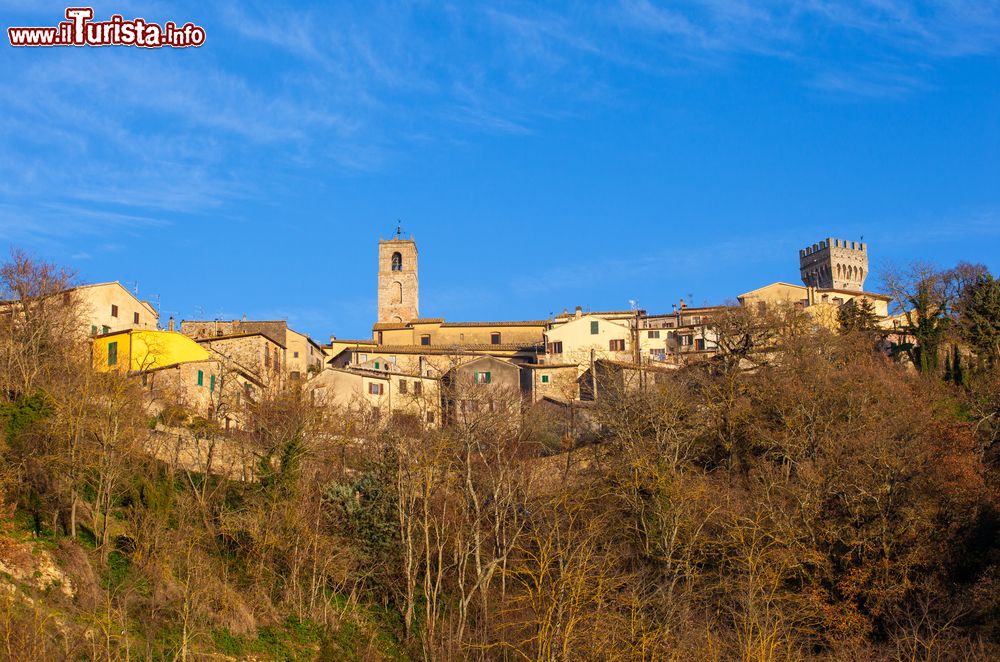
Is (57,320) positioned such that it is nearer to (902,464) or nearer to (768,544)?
(768,544)

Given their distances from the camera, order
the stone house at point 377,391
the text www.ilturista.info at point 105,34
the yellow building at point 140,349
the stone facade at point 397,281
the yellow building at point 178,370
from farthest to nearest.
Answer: the stone facade at point 397,281 < the stone house at point 377,391 < the yellow building at point 140,349 < the yellow building at point 178,370 < the text www.ilturista.info at point 105,34

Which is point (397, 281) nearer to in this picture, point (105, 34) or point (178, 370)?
point (178, 370)

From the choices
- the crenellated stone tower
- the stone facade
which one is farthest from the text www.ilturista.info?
the crenellated stone tower

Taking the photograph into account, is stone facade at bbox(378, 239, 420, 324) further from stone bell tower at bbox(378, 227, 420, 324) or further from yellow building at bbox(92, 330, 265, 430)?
yellow building at bbox(92, 330, 265, 430)

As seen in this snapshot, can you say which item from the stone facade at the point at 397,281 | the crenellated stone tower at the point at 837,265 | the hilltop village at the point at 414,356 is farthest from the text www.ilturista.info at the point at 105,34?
the crenellated stone tower at the point at 837,265

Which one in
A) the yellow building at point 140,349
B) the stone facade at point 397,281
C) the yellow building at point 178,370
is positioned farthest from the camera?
the stone facade at point 397,281

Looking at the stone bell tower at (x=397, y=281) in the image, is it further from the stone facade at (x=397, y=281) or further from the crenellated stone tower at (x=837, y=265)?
the crenellated stone tower at (x=837, y=265)

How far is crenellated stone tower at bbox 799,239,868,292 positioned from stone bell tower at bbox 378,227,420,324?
35.6 meters

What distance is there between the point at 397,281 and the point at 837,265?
38942 millimetres

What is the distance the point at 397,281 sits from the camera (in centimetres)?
10312

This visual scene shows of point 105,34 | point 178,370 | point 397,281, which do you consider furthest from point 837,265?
point 105,34

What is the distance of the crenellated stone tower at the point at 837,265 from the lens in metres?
106

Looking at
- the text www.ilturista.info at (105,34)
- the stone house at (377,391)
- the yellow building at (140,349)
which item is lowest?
the stone house at (377,391)

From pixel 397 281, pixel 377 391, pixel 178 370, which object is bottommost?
pixel 377 391
